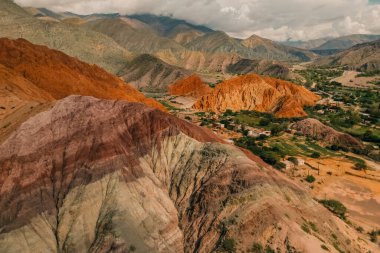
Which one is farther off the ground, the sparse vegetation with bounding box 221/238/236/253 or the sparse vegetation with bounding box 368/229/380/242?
the sparse vegetation with bounding box 221/238/236/253

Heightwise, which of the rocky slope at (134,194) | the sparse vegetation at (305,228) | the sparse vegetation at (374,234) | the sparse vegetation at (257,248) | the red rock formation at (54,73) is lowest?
the sparse vegetation at (374,234)

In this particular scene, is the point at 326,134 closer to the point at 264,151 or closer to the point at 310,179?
the point at 264,151

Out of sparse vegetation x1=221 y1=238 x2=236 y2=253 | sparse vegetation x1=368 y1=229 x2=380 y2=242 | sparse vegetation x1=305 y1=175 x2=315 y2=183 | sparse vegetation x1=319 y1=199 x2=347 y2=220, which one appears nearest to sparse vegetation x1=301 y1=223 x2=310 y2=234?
sparse vegetation x1=221 y1=238 x2=236 y2=253

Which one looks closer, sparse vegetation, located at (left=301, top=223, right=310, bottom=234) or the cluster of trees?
sparse vegetation, located at (left=301, top=223, right=310, bottom=234)

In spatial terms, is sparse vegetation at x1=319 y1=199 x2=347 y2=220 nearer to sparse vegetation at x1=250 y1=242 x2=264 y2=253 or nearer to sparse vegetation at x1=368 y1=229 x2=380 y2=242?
sparse vegetation at x1=368 y1=229 x2=380 y2=242

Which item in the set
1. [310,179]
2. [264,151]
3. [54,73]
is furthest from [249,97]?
[310,179]

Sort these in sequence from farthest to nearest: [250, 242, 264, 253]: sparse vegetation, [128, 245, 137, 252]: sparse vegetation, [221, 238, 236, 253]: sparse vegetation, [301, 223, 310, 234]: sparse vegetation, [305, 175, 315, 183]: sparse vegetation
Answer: [305, 175, 315, 183]: sparse vegetation → [301, 223, 310, 234]: sparse vegetation → [128, 245, 137, 252]: sparse vegetation → [221, 238, 236, 253]: sparse vegetation → [250, 242, 264, 253]: sparse vegetation

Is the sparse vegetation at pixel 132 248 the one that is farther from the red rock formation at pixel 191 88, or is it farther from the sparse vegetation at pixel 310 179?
the red rock formation at pixel 191 88

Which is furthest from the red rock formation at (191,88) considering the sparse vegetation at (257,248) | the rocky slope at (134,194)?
the sparse vegetation at (257,248)
